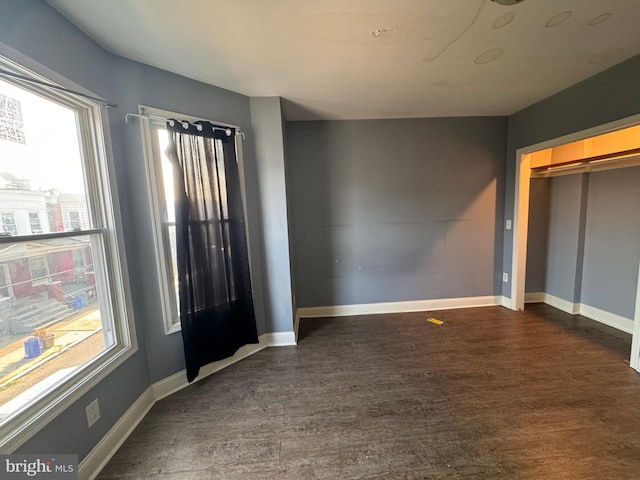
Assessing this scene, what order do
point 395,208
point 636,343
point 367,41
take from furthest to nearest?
1. point 395,208
2. point 636,343
3. point 367,41

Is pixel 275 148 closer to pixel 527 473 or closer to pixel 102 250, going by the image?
pixel 102 250

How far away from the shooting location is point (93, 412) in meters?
1.43

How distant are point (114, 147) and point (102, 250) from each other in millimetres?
706

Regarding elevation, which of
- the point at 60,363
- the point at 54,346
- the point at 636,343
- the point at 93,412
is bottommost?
the point at 636,343

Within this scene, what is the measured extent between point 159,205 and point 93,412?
137 centimetres

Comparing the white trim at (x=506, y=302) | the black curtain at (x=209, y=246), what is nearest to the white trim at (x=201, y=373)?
the black curtain at (x=209, y=246)

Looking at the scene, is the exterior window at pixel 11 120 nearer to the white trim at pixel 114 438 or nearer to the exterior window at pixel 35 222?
the exterior window at pixel 35 222

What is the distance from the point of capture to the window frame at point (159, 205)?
6.07 feet

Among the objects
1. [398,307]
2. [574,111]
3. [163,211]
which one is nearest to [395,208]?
[398,307]

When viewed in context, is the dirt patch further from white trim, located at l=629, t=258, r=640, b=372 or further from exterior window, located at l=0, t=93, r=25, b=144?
white trim, located at l=629, t=258, r=640, b=372

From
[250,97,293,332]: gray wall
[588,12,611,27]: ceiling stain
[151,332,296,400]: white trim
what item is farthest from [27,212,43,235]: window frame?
[588,12,611,27]: ceiling stain

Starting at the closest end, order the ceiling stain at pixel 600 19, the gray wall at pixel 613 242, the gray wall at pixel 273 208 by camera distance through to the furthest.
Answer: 1. the ceiling stain at pixel 600 19
2. the gray wall at pixel 273 208
3. the gray wall at pixel 613 242

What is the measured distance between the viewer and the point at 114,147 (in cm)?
168

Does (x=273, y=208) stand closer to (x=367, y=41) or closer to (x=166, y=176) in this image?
(x=166, y=176)
